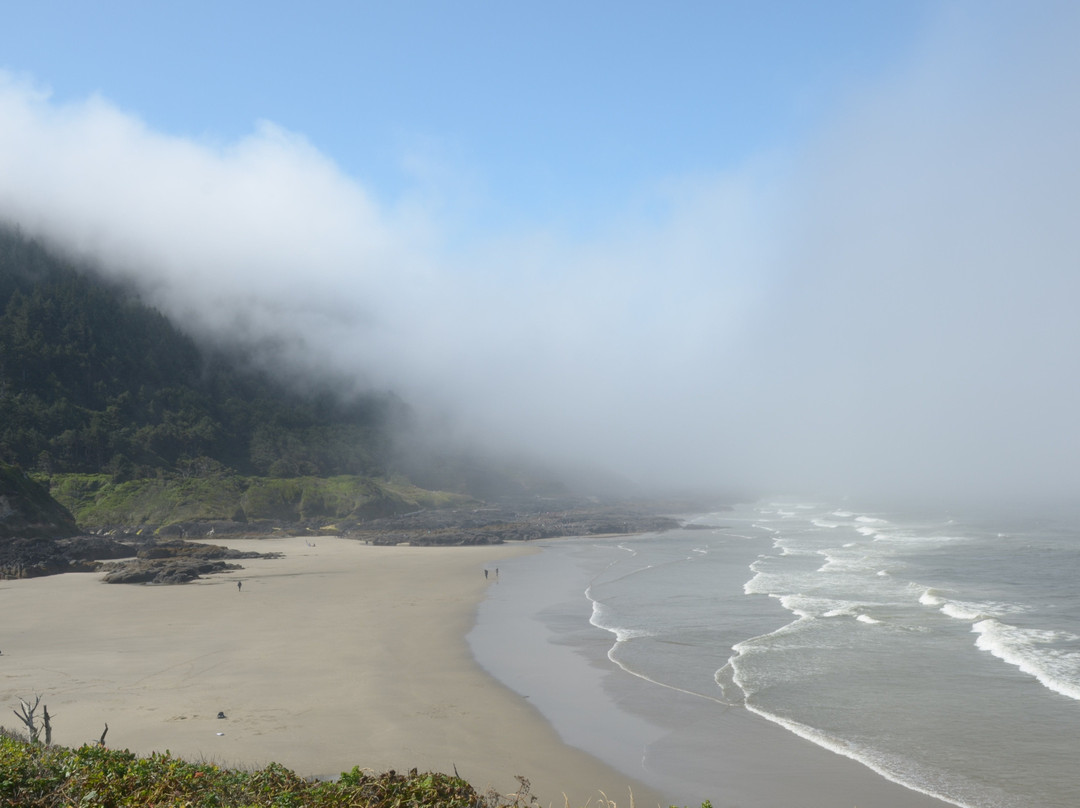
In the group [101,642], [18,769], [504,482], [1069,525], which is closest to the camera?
[18,769]

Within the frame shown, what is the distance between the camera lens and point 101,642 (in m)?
23.5

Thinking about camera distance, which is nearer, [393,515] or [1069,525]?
[1069,525]

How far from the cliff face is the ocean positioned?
112 feet

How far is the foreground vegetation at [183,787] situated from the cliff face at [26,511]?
164 ft

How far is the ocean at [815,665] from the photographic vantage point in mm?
13562

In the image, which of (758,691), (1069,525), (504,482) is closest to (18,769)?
(758,691)

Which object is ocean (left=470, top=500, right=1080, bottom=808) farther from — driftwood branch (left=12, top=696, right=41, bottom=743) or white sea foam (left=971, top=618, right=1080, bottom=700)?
driftwood branch (left=12, top=696, right=41, bottom=743)

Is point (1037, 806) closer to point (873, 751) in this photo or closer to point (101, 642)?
point (873, 751)

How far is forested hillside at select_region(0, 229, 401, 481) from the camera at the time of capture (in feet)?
290

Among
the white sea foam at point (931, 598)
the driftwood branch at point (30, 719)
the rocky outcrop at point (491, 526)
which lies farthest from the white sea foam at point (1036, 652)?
the rocky outcrop at point (491, 526)

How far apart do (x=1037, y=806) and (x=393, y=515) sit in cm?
8584

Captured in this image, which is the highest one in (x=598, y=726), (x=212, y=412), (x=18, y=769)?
(x=212, y=412)

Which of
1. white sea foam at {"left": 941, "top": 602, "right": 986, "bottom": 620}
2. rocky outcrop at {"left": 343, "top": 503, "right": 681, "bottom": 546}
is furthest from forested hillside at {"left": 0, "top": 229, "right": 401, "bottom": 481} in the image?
white sea foam at {"left": 941, "top": 602, "right": 986, "bottom": 620}

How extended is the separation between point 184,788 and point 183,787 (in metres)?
0.01
